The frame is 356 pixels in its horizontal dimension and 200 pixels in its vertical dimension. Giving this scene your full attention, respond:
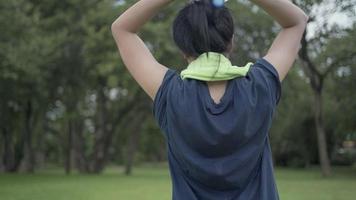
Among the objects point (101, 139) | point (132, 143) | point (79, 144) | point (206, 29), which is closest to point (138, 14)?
point (206, 29)

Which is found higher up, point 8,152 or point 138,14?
point 138,14

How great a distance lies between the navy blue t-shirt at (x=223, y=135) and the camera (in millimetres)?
1609

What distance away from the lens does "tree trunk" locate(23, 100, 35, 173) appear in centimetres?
3267

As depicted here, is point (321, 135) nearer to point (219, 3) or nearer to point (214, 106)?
point (219, 3)

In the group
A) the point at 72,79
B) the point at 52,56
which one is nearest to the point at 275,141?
the point at 72,79

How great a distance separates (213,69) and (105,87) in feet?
108

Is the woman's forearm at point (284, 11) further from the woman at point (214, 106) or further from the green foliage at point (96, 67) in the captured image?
the green foliage at point (96, 67)

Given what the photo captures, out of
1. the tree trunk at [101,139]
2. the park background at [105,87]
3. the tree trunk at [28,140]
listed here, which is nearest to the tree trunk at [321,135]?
the park background at [105,87]

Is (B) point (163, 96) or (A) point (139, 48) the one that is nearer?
(B) point (163, 96)

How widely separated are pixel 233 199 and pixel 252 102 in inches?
11.5

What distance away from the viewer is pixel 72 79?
2973 cm

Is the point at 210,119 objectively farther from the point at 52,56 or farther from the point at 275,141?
the point at 275,141

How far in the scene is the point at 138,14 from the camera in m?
1.82

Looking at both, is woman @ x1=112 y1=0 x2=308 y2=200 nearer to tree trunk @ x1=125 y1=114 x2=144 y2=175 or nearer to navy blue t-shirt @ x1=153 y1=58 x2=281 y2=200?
navy blue t-shirt @ x1=153 y1=58 x2=281 y2=200
